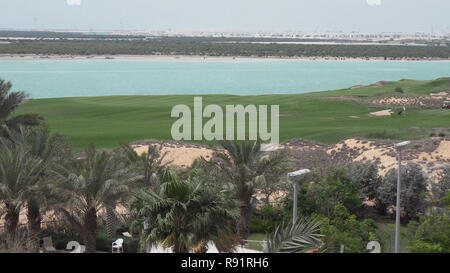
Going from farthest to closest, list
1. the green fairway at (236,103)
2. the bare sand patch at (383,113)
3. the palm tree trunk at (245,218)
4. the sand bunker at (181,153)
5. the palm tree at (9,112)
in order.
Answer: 1. the bare sand patch at (383,113)
2. the green fairway at (236,103)
3. the sand bunker at (181,153)
4. the palm tree at (9,112)
5. the palm tree trunk at (245,218)

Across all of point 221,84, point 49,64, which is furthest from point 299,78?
point 49,64

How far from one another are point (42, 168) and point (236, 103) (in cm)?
3726

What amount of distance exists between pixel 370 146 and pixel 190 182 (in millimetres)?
19521

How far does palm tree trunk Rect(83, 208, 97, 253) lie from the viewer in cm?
1695

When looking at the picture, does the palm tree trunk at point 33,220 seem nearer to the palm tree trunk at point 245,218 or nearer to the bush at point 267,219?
the palm tree trunk at point 245,218

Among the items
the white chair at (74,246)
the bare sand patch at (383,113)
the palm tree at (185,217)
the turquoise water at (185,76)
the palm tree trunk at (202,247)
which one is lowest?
the turquoise water at (185,76)

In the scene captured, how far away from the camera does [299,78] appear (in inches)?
3910

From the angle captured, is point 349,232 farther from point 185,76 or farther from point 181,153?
point 185,76

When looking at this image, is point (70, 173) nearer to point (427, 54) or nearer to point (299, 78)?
point (299, 78)

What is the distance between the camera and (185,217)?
41.2 feet

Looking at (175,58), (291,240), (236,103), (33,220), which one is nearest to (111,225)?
(33,220)

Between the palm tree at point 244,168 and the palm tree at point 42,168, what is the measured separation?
4.72 m

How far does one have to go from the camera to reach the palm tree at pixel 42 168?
16297 mm

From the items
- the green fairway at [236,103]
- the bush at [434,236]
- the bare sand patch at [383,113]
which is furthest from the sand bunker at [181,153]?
the bare sand patch at [383,113]
